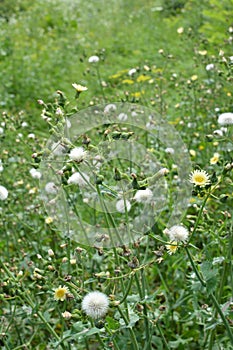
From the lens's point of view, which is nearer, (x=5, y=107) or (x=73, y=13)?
(x=5, y=107)

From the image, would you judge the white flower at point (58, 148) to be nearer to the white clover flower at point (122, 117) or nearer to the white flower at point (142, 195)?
the white flower at point (142, 195)

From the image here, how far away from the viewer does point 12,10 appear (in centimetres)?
911

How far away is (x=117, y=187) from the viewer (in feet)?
5.68

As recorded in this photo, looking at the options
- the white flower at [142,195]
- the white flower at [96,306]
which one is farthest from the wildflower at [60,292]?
the white flower at [142,195]

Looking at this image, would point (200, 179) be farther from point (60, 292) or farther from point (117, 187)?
point (60, 292)

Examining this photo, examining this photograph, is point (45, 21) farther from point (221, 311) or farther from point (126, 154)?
point (221, 311)

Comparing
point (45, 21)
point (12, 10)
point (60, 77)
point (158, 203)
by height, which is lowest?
point (158, 203)

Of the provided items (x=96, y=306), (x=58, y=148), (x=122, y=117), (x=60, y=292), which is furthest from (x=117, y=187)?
(x=122, y=117)

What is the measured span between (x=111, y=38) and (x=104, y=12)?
174 cm

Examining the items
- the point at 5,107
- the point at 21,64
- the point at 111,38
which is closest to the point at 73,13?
the point at 111,38

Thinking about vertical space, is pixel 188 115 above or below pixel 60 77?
below

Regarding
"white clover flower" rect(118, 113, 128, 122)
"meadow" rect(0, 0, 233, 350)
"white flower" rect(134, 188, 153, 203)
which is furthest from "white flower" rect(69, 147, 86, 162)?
"white clover flower" rect(118, 113, 128, 122)

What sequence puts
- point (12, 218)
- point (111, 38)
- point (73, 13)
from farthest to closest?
point (73, 13) < point (111, 38) < point (12, 218)

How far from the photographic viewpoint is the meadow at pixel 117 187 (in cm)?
151
